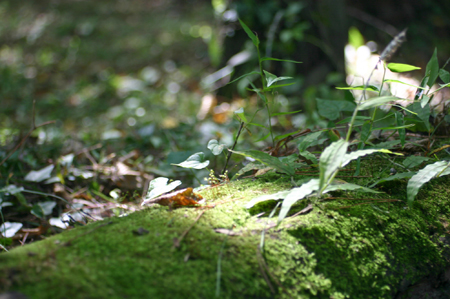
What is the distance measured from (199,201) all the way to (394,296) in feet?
2.12

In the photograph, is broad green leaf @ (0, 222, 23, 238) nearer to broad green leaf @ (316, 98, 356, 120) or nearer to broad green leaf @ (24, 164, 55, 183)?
broad green leaf @ (24, 164, 55, 183)

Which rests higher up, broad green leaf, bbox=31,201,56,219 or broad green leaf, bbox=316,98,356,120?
broad green leaf, bbox=316,98,356,120

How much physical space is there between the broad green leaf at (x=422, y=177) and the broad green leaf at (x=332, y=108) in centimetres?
53

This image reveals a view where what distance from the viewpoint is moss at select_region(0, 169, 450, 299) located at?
25.7 inches

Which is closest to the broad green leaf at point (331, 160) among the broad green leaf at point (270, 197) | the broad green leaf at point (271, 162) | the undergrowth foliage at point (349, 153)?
the undergrowth foliage at point (349, 153)

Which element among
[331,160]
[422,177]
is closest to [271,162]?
[331,160]

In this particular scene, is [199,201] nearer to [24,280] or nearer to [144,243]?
[144,243]

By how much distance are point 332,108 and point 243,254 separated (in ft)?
3.27

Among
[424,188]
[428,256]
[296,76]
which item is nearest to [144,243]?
[428,256]

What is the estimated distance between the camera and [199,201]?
1.06 metres

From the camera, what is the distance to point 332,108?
150 centimetres

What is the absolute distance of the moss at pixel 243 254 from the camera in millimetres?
654

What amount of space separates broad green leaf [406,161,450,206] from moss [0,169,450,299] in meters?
0.09

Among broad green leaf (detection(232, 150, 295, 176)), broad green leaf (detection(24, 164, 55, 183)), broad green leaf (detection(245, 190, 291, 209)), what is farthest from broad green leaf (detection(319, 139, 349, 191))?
broad green leaf (detection(24, 164, 55, 183))
